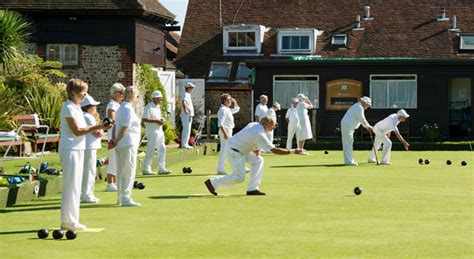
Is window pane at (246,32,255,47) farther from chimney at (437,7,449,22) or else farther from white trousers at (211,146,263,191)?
white trousers at (211,146,263,191)

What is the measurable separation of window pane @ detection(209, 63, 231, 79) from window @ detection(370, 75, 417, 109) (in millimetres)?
9122

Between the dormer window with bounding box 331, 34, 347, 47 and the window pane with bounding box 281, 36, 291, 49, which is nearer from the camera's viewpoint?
the dormer window with bounding box 331, 34, 347, 47

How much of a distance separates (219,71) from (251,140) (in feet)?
110

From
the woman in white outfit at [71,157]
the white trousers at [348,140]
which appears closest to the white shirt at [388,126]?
the white trousers at [348,140]

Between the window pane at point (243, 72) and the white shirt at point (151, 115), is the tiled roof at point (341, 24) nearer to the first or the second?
the window pane at point (243, 72)

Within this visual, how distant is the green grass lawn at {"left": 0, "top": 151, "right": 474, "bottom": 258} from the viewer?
9852 mm

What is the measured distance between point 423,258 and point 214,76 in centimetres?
3937

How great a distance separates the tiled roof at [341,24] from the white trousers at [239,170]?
31259mm

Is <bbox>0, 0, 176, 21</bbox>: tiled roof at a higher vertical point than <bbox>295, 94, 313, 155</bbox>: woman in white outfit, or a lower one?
higher

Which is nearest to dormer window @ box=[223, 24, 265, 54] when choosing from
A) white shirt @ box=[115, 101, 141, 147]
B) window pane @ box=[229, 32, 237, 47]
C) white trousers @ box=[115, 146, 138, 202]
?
window pane @ box=[229, 32, 237, 47]

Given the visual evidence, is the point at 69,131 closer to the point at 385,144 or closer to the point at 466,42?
the point at 385,144

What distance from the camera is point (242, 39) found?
4969 centimetres

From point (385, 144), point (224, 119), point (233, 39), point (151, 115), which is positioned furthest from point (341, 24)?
point (151, 115)

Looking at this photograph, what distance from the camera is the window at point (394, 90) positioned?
40656 millimetres
